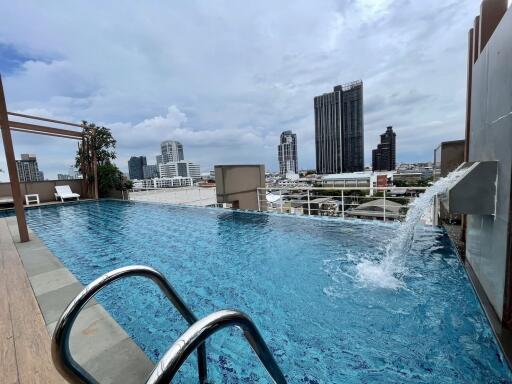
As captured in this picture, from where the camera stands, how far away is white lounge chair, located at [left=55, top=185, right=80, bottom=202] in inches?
468

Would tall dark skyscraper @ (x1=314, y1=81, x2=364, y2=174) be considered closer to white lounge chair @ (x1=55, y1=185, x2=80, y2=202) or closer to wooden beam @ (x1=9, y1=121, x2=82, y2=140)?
white lounge chair @ (x1=55, y1=185, x2=80, y2=202)

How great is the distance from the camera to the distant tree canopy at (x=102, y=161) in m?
12.6

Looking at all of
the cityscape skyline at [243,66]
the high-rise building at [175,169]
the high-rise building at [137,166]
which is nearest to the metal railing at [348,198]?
the cityscape skyline at [243,66]

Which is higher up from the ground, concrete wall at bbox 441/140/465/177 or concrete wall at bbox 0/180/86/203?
concrete wall at bbox 441/140/465/177

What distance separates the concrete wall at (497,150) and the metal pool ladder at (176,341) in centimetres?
185

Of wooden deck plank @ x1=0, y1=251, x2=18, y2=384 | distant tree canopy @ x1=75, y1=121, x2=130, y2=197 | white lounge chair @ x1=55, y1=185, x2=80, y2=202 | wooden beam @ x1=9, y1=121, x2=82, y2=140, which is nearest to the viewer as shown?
wooden deck plank @ x1=0, y1=251, x2=18, y2=384

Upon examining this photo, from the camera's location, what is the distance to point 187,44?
8.50 metres

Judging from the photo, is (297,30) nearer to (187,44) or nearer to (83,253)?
(187,44)

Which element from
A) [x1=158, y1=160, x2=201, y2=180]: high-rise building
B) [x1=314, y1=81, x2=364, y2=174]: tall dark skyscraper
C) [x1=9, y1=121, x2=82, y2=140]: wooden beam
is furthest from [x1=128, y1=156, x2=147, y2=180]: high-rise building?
[x1=9, y1=121, x2=82, y2=140]: wooden beam

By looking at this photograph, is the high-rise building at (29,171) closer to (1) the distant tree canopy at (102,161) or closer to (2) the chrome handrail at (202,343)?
(1) the distant tree canopy at (102,161)

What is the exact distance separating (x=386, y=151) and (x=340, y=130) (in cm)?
1080

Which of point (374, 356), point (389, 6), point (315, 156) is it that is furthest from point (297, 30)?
point (315, 156)

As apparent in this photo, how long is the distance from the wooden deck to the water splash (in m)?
2.84

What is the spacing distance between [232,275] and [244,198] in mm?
4795
